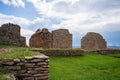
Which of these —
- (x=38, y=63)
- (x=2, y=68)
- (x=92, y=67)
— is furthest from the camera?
(x=92, y=67)

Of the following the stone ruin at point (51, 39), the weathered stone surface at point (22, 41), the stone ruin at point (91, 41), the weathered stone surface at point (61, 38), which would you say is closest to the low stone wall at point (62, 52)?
the weathered stone surface at point (22, 41)

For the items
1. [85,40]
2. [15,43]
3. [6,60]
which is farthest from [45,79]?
[85,40]

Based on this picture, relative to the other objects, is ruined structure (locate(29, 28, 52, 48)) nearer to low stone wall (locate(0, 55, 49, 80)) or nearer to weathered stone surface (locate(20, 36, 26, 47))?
weathered stone surface (locate(20, 36, 26, 47))

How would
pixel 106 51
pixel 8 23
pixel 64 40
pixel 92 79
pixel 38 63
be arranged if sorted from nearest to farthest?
pixel 38 63 → pixel 92 79 → pixel 8 23 → pixel 106 51 → pixel 64 40

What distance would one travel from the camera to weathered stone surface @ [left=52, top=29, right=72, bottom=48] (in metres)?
31.9

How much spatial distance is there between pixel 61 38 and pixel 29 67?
22171 millimetres

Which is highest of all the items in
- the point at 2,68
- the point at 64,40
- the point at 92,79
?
the point at 64,40

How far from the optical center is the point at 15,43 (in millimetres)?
25859

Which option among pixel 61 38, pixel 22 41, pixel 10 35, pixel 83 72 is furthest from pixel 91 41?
pixel 83 72

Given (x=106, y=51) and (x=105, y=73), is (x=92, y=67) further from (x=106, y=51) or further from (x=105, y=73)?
(x=106, y=51)

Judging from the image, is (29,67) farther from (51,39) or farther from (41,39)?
(51,39)

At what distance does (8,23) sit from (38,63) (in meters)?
16.0

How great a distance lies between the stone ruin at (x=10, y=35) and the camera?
992 inches

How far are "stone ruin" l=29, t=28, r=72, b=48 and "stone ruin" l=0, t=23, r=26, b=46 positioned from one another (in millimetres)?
2153
